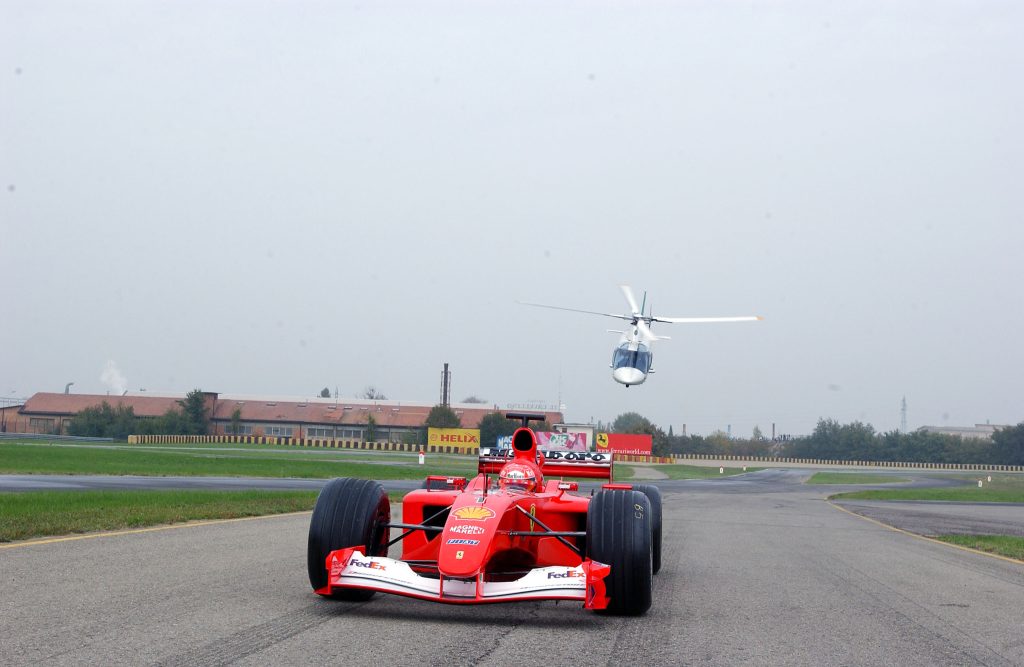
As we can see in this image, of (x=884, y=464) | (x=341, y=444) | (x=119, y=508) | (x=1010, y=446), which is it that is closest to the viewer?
(x=119, y=508)

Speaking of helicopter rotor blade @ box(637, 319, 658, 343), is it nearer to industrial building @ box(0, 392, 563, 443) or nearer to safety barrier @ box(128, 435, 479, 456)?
safety barrier @ box(128, 435, 479, 456)

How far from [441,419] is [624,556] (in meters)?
86.2

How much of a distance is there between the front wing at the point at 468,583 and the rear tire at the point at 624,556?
5.3 inches

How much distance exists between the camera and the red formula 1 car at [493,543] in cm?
815

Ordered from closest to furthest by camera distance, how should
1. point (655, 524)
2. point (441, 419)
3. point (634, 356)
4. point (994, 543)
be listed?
1. point (655, 524)
2. point (994, 543)
3. point (634, 356)
4. point (441, 419)

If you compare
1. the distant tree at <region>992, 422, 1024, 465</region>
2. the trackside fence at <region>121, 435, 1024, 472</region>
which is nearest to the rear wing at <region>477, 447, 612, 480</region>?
the trackside fence at <region>121, 435, 1024, 472</region>

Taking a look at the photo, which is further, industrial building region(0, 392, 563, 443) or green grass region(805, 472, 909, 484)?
industrial building region(0, 392, 563, 443)

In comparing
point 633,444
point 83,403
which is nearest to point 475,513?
point 633,444

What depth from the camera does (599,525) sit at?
8.80m

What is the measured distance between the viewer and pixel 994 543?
20.1 m

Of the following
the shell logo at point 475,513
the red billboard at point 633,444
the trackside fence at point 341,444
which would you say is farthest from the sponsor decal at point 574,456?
the red billboard at point 633,444

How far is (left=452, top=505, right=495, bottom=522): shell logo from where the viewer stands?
8.69 metres

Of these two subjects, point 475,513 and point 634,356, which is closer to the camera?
point 475,513

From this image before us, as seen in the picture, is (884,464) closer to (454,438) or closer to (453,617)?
(454,438)
